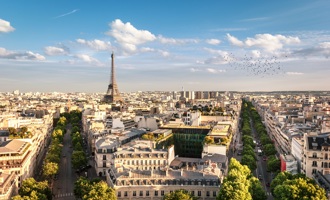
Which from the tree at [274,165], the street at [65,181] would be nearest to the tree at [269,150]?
the tree at [274,165]

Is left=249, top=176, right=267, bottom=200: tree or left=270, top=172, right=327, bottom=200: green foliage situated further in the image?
left=249, top=176, right=267, bottom=200: tree

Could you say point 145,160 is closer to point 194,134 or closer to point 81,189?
point 81,189

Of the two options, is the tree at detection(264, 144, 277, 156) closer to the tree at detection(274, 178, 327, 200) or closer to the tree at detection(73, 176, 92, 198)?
the tree at detection(274, 178, 327, 200)

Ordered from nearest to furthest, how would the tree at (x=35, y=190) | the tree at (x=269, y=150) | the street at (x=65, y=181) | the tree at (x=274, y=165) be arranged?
the tree at (x=35, y=190), the street at (x=65, y=181), the tree at (x=274, y=165), the tree at (x=269, y=150)

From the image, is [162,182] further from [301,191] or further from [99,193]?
[301,191]

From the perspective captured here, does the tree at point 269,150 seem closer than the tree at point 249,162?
No

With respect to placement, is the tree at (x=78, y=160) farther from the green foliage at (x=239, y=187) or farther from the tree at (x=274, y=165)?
the tree at (x=274, y=165)

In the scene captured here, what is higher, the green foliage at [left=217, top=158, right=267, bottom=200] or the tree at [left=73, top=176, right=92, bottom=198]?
the green foliage at [left=217, top=158, right=267, bottom=200]

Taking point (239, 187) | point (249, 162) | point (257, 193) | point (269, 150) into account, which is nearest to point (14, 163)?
point (239, 187)

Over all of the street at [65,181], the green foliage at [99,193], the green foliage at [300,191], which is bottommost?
the street at [65,181]

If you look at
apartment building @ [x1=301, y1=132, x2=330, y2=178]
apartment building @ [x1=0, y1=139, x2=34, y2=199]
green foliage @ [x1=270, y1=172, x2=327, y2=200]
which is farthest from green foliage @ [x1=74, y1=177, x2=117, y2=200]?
apartment building @ [x1=301, y1=132, x2=330, y2=178]

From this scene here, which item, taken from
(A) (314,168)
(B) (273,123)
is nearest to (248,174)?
(A) (314,168)
